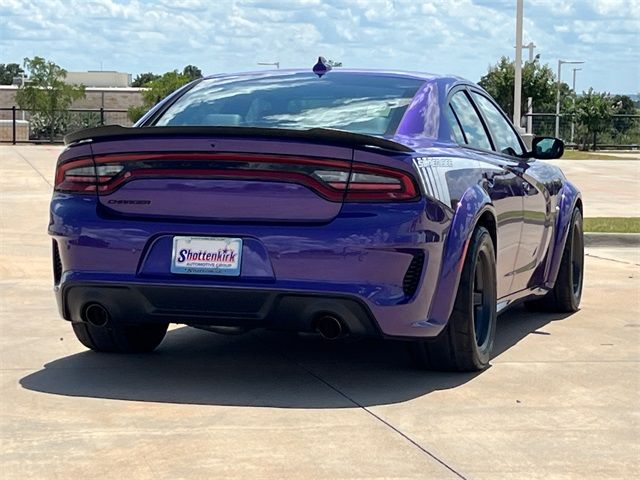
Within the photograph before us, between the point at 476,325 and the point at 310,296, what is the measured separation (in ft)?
4.21

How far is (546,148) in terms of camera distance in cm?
793

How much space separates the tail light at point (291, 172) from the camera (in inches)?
214

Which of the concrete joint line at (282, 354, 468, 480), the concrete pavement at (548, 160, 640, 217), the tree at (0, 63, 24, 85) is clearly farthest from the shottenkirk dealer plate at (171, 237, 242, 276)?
the tree at (0, 63, 24, 85)

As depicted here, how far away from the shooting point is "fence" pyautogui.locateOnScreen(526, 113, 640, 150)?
181 ft

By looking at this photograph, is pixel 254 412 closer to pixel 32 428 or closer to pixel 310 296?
pixel 310 296

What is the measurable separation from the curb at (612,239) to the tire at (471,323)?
24.0 feet

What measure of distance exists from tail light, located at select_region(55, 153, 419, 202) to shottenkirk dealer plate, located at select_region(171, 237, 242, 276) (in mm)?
288

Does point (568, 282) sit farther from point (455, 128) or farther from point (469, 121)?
point (455, 128)

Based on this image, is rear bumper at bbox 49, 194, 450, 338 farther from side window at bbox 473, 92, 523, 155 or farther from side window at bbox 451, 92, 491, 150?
side window at bbox 473, 92, 523, 155

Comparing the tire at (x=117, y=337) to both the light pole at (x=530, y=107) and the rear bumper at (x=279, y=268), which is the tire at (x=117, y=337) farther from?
the light pole at (x=530, y=107)

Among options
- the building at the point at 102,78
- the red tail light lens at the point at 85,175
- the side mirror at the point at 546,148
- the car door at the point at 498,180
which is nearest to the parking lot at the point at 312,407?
the car door at the point at 498,180

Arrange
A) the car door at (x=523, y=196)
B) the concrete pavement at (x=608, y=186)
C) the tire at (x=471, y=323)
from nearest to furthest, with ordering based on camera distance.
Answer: the tire at (x=471, y=323)
the car door at (x=523, y=196)
the concrete pavement at (x=608, y=186)

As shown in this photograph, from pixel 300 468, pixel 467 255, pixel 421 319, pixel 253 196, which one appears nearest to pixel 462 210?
pixel 467 255

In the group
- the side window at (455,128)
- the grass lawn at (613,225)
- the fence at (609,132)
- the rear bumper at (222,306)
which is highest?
the fence at (609,132)
